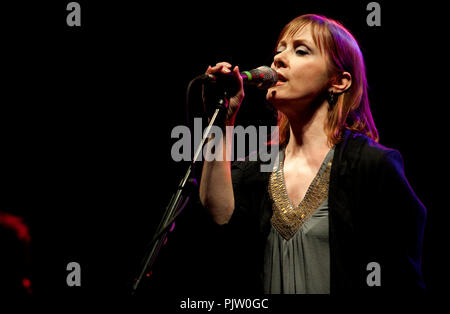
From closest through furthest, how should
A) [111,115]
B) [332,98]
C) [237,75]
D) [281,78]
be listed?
[237,75]
[281,78]
[332,98]
[111,115]

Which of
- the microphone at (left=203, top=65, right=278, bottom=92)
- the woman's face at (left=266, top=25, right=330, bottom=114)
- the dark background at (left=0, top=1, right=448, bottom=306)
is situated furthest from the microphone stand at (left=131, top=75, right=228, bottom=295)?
the dark background at (left=0, top=1, right=448, bottom=306)

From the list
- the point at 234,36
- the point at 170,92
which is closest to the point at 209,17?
the point at 234,36

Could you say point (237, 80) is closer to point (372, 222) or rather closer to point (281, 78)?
point (281, 78)

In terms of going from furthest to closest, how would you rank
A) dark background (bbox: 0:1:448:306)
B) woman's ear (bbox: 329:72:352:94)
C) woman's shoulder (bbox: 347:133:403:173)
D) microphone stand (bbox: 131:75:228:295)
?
dark background (bbox: 0:1:448:306), woman's ear (bbox: 329:72:352:94), woman's shoulder (bbox: 347:133:403:173), microphone stand (bbox: 131:75:228:295)

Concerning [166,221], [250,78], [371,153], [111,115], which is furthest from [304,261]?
[111,115]

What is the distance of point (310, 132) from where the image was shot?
1.73 m

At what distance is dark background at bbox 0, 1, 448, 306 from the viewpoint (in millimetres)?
2283

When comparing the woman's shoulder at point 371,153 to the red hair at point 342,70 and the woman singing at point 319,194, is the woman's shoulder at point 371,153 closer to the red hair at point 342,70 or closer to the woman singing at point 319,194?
the woman singing at point 319,194

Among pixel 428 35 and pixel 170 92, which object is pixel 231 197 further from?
pixel 428 35

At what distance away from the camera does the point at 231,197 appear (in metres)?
1.66

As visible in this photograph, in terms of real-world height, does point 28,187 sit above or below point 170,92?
below

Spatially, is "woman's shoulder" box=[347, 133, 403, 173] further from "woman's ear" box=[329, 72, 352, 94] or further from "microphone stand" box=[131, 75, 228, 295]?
"microphone stand" box=[131, 75, 228, 295]

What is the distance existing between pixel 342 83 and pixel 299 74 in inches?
9.7

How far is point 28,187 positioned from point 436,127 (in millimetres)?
2442
